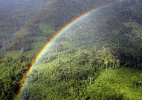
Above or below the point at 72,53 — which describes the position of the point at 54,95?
below

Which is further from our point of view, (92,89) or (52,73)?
(52,73)

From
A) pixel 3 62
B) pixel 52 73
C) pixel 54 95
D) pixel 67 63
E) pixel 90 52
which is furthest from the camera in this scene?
pixel 3 62

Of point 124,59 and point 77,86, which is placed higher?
point 124,59

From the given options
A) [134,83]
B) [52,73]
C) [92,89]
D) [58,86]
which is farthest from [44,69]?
[134,83]

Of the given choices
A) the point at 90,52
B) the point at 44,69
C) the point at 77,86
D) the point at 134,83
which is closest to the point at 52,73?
the point at 44,69

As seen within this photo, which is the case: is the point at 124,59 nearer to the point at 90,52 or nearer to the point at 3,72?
the point at 90,52

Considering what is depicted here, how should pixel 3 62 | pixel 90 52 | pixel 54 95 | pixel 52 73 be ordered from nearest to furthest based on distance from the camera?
pixel 54 95
pixel 52 73
pixel 90 52
pixel 3 62

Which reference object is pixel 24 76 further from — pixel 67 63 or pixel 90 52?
pixel 90 52

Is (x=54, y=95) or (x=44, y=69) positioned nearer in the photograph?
(x=54, y=95)

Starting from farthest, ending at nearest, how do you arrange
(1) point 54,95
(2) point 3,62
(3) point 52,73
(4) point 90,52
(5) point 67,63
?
(2) point 3,62
(4) point 90,52
(5) point 67,63
(3) point 52,73
(1) point 54,95
